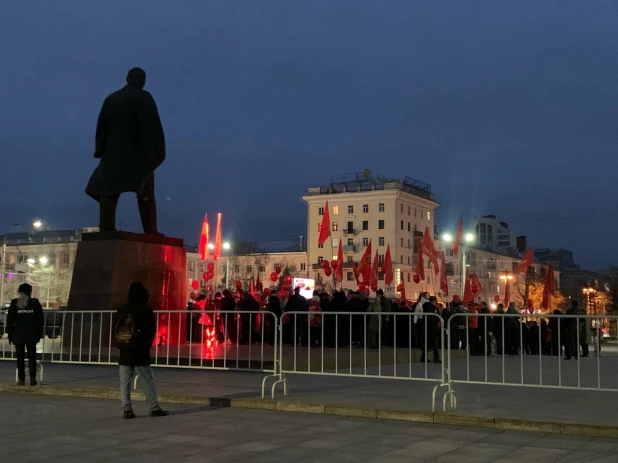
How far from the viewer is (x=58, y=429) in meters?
7.95

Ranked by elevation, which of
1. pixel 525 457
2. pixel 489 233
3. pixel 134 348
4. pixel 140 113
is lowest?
pixel 525 457

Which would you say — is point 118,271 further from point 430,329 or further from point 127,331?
point 127,331

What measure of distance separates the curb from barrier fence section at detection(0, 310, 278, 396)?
161 cm

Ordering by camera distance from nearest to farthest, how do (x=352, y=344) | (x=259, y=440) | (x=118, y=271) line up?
1. (x=259, y=440)
2. (x=352, y=344)
3. (x=118, y=271)

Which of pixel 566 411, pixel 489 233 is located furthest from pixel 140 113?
pixel 489 233

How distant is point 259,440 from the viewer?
24.1ft

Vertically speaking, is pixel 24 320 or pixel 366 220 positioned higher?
pixel 366 220

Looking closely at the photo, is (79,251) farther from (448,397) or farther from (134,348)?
(448,397)

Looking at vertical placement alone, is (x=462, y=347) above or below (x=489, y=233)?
below

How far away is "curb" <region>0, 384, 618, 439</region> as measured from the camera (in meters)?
7.84

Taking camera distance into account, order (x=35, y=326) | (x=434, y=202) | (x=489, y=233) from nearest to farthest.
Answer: (x=35, y=326) < (x=434, y=202) < (x=489, y=233)

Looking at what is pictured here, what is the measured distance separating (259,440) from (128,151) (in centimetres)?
1066

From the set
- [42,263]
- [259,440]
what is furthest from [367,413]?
[42,263]

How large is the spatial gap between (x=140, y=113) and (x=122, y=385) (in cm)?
929
